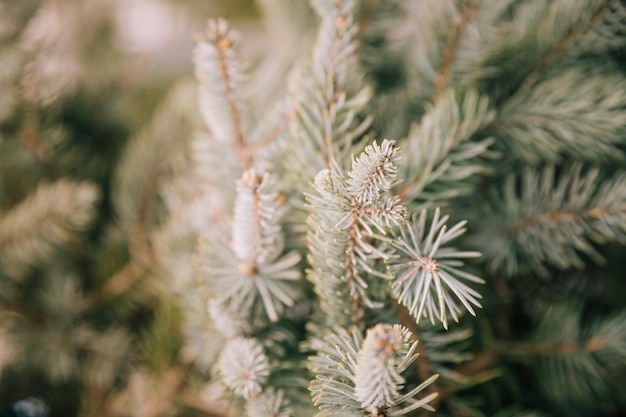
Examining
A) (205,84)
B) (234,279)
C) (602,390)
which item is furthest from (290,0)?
(602,390)

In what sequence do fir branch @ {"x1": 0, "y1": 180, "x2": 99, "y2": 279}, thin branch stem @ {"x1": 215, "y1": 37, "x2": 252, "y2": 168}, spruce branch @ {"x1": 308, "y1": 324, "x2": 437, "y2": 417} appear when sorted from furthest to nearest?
1. fir branch @ {"x1": 0, "y1": 180, "x2": 99, "y2": 279}
2. thin branch stem @ {"x1": 215, "y1": 37, "x2": 252, "y2": 168}
3. spruce branch @ {"x1": 308, "y1": 324, "x2": 437, "y2": 417}

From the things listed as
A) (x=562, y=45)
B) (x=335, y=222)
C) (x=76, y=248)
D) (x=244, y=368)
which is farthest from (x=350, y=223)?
(x=76, y=248)

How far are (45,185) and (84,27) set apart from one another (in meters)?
0.33

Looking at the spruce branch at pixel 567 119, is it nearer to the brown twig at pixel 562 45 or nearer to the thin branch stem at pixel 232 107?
the brown twig at pixel 562 45

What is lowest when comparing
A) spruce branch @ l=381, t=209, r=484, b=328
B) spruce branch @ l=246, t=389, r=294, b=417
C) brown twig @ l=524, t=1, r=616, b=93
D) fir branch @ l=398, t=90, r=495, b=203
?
spruce branch @ l=246, t=389, r=294, b=417

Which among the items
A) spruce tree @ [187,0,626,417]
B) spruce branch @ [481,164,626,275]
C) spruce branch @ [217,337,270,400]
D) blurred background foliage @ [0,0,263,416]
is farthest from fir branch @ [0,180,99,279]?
spruce branch @ [481,164,626,275]

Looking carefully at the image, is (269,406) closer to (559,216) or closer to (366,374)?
(366,374)

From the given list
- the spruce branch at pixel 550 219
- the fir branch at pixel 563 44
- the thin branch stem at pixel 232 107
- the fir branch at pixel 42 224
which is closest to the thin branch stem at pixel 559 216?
the spruce branch at pixel 550 219

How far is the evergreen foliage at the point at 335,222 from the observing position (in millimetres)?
313

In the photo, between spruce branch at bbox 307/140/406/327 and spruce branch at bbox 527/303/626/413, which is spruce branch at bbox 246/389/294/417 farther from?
spruce branch at bbox 527/303/626/413

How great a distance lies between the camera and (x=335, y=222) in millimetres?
294

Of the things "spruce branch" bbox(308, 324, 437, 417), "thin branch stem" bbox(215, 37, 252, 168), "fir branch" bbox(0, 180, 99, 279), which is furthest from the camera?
"fir branch" bbox(0, 180, 99, 279)

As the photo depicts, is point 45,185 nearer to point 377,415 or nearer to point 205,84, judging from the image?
point 205,84

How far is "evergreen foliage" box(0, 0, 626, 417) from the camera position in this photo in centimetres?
31
